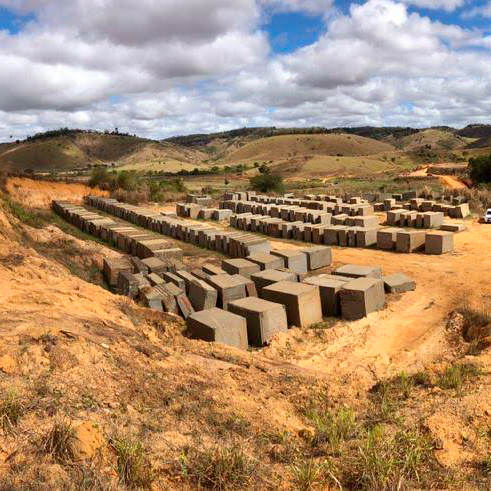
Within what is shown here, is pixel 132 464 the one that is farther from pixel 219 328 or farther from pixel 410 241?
pixel 410 241

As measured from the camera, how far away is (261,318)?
7488 millimetres

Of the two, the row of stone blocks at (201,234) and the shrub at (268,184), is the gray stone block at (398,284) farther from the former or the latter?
the shrub at (268,184)

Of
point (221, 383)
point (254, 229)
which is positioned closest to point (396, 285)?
point (221, 383)

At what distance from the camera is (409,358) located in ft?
23.1

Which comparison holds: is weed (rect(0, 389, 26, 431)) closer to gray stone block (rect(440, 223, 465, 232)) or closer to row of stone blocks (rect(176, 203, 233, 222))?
gray stone block (rect(440, 223, 465, 232))

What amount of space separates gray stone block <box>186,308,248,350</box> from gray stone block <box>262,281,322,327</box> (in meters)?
1.21

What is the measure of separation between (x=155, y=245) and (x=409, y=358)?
7657mm

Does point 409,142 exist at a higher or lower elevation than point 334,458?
higher

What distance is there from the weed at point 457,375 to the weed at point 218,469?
271 centimetres

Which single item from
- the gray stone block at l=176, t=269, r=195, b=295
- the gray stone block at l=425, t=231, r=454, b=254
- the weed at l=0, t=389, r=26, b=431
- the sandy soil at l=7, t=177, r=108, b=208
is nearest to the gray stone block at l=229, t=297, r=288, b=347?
the gray stone block at l=176, t=269, r=195, b=295

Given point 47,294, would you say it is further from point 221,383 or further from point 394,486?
point 394,486

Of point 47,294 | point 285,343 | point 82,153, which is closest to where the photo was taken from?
point 47,294

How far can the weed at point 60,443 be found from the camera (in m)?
3.25

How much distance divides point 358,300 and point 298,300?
3.98ft
